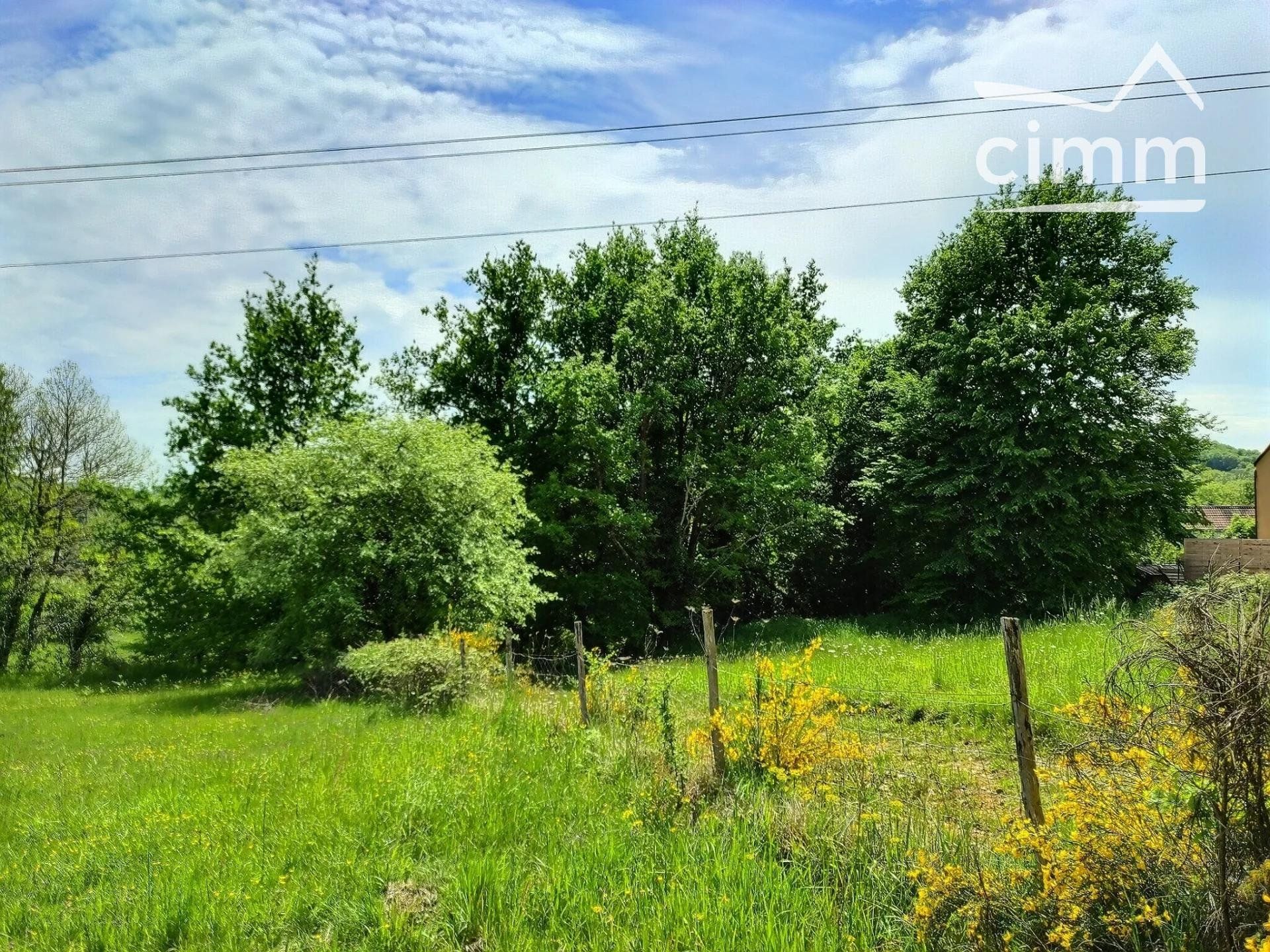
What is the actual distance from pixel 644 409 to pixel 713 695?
1410 cm

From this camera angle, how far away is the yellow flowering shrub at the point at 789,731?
17.5 ft

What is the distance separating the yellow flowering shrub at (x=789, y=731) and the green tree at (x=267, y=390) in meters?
20.5

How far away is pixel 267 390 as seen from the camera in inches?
999

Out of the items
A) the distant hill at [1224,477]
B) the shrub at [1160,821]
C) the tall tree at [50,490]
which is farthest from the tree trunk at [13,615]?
the distant hill at [1224,477]

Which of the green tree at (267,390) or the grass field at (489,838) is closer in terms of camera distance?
the grass field at (489,838)

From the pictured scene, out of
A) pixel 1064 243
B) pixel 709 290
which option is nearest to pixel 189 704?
pixel 709 290

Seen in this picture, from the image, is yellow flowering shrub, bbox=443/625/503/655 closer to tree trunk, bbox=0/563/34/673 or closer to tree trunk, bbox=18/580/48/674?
tree trunk, bbox=0/563/34/673

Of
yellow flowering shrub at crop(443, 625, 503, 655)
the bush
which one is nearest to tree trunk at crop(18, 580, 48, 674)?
the bush

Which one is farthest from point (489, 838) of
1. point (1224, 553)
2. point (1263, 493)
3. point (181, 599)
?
point (1263, 493)

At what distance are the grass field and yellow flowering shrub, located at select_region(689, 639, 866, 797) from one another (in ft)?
0.79

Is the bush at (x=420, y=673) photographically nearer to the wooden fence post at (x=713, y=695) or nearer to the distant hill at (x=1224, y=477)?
the wooden fence post at (x=713, y=695)

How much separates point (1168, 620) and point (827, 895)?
7.25 feet

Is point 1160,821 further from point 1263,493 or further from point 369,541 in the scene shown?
point 1263,493

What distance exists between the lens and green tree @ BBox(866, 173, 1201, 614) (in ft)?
59.3
